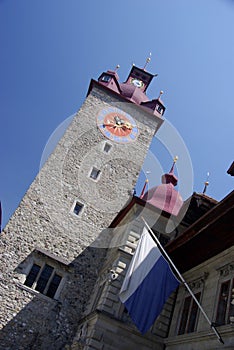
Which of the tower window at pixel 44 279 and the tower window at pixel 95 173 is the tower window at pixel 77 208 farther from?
the tower window at pixel 44 279

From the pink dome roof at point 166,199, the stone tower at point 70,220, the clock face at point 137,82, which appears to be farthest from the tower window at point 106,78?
the pink dome roof at point 166,199

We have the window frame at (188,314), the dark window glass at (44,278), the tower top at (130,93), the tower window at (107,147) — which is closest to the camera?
the window frame at (188,314)

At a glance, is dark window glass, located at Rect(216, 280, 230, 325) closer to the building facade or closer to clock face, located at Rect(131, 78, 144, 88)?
the building facade

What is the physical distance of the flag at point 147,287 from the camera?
8633 millimetres

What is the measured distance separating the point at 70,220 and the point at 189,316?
9837mm

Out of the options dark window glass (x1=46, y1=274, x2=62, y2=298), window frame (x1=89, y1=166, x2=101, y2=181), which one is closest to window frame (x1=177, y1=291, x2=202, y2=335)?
dark window glass (x1=46, y1=274, x2=62, y2=298)

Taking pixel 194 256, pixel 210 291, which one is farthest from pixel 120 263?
pixel 210 291

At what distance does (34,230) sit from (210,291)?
10.6 m

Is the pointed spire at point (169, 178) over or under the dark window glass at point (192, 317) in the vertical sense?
over

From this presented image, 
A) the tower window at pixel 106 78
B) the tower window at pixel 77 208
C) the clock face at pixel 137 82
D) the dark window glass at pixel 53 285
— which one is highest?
the clock face at pixel 137 82

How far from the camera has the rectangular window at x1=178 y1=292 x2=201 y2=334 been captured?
30.9ft

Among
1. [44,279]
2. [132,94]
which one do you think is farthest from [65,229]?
[132,94]

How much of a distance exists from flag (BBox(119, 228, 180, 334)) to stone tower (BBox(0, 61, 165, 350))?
6.86m

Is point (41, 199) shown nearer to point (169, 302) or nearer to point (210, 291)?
point (169, 302)
